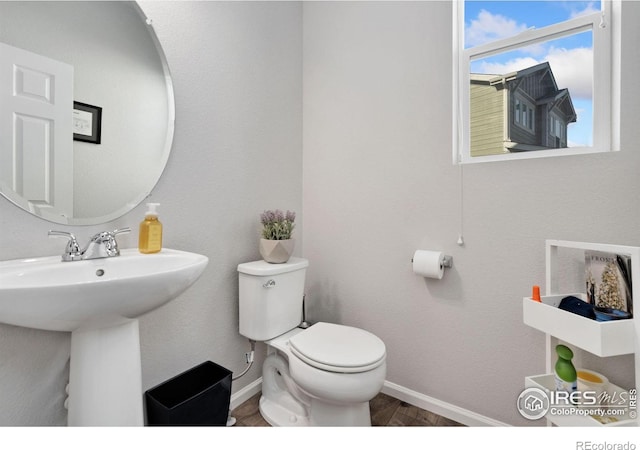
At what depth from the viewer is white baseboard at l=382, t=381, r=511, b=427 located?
1341 millimetres

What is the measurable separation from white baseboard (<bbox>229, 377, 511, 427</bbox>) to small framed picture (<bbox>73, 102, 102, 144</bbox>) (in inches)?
50.0

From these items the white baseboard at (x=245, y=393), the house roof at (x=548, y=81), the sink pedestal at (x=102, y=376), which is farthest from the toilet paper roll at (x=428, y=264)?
the sink pedestal at (x=102, y=376)

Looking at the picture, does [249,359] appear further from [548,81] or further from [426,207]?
[548,81]

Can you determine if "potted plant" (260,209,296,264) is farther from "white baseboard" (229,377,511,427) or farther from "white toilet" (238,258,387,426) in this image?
"white baseboard" (229,377,511,427)

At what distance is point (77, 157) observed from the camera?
3.46 ft

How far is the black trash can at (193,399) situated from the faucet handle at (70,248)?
61cm

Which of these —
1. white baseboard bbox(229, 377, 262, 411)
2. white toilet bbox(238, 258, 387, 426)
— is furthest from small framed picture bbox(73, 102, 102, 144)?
white baseboard bbox(229, 377, 262, 411)

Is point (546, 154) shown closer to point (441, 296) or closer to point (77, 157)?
point (441, 296)

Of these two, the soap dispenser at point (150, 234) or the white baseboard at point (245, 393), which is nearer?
the soap dispenser at point (150, 234)

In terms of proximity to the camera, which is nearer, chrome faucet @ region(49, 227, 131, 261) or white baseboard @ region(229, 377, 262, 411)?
chrome faucet @ region(49, 227, 131, 261)

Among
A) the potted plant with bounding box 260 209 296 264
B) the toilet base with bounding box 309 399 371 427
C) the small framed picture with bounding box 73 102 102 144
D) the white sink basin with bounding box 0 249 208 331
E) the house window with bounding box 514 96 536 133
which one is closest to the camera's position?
the white sink basin with bounding box 0 249 208 331

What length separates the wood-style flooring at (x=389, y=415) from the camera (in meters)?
1.40

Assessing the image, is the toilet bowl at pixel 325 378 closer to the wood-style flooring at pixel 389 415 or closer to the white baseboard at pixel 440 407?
the wood-style flooring at pixel 389 415
